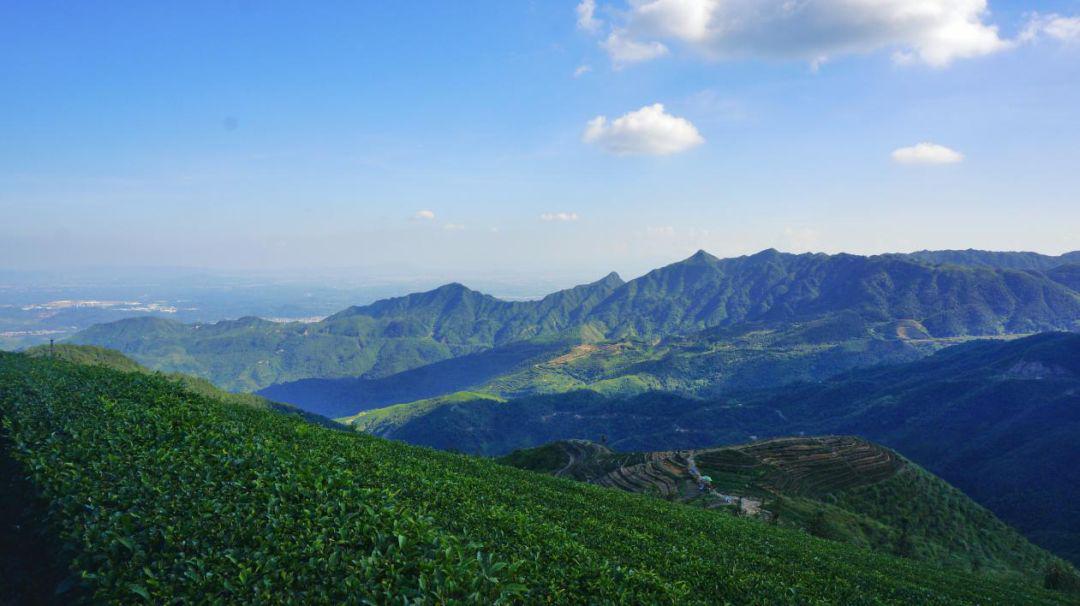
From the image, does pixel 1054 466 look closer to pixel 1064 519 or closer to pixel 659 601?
pixel 1064 519

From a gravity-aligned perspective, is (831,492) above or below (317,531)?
below

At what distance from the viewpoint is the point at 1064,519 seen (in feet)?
453

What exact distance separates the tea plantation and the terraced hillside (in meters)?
54.0

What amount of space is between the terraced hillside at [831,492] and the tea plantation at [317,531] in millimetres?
54004

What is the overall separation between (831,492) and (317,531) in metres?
120

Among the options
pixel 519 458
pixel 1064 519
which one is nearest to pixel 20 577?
pixel 519 458

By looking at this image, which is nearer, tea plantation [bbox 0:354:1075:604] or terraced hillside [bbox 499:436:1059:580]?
tea plantation [bbox 0:354:1075:604]

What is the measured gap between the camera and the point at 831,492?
10800cm

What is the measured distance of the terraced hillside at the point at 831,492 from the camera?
3113 inches

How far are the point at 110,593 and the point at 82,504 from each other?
4.86 m

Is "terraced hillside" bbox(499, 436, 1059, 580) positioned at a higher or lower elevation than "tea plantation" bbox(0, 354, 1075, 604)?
lower

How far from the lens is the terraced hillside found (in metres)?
79.1

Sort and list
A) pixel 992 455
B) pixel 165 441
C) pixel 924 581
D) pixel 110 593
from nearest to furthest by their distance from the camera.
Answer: pixel 110 593
pixel 165 441
pixel 924 581
pixel 992 455

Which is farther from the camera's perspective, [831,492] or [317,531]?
[831,492]
